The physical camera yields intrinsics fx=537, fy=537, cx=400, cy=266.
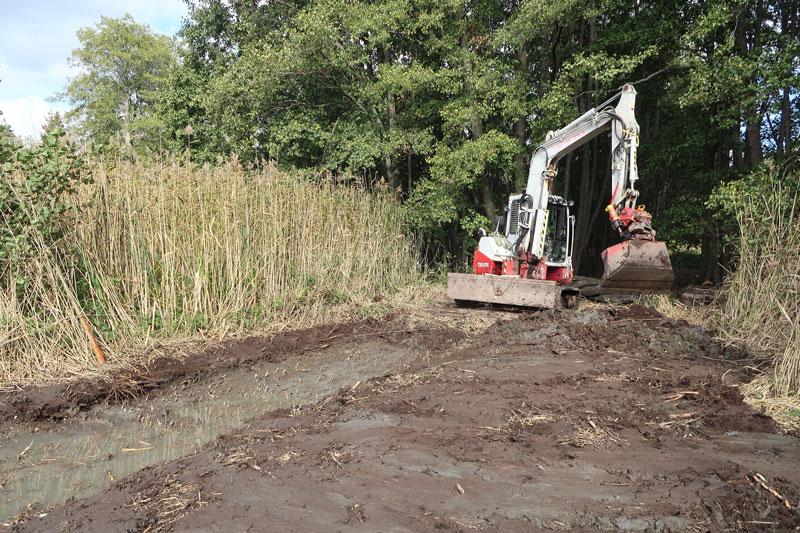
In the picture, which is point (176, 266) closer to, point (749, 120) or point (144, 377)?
point (144, 377)

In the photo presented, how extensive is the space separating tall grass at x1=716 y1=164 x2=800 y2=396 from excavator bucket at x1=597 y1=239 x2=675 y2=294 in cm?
82

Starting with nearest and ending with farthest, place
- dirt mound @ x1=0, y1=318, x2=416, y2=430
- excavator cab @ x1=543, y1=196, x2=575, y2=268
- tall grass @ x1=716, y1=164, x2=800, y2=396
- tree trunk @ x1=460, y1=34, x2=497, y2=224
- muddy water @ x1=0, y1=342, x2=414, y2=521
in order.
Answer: muddy water @ x1=0, y1=342, x2=414, y2=521 → tall grass @ x1=716, y1=164, x2=800, y2=396 → dirt mound @ x1=0, y1=318, x2=416, y2=430 → excavator cab @ x1=543, y1=196, x2=575, y2=268 → tree trunk @ x1=460, y1=34, x2=497, y2=224

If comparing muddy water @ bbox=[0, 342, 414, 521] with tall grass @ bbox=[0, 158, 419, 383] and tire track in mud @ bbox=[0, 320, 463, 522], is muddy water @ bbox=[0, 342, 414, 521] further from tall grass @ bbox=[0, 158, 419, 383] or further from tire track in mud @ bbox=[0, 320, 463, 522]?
tall grass @ bbox=[0, 158, 419, 383]

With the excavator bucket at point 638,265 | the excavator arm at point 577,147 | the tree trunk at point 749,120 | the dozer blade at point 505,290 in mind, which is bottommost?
the dozer blade at point 505,290

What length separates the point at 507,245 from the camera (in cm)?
945

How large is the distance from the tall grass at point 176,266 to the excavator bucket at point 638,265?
362 cm

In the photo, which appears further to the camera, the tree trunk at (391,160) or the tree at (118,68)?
the tree at (118,68)

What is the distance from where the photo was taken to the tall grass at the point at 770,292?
406 centimetres

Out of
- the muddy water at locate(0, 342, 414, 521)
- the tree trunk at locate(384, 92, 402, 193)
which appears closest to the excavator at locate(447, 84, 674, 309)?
the muddy water at locate(0, 342, 414, 521)

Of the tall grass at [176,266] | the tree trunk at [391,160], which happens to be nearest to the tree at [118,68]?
the tree trunk at [391,160]

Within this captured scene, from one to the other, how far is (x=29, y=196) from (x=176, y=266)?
1.63 m

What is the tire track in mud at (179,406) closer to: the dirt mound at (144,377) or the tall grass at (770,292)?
the dirt mound at (144,377)

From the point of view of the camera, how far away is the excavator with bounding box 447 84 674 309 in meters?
7.25

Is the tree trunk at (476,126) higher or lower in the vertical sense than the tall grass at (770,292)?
higher
